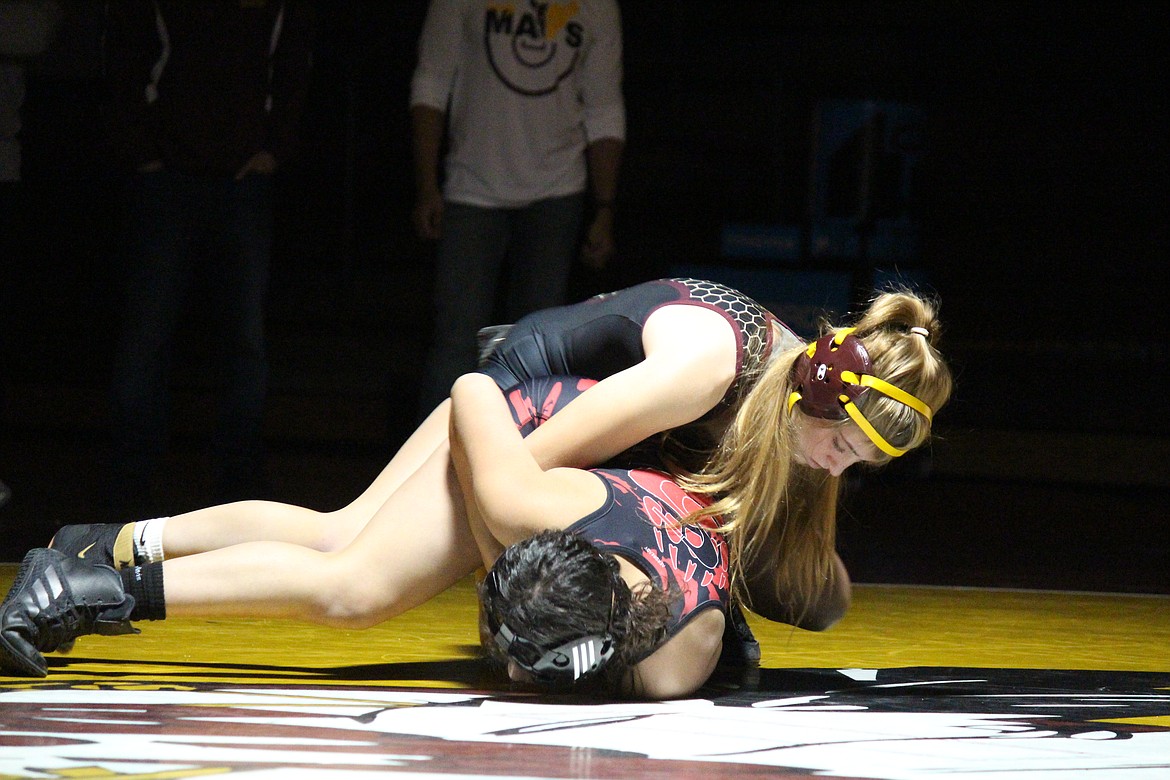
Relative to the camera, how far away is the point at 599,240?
4.61m

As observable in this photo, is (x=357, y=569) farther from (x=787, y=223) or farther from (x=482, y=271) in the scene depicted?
(x=787, y=223)

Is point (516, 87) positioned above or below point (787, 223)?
above

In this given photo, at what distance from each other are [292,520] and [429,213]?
200 centimetres

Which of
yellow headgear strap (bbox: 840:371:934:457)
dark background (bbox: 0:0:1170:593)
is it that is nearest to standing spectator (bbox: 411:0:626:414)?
dark background (bbox: 0:0:1170:593)

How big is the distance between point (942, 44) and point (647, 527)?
6296 mm

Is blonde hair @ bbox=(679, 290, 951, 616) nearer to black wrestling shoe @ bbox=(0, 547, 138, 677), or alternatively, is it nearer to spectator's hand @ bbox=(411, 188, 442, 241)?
black wrestling shoe @ bbox=(0, 547, 138, 677)

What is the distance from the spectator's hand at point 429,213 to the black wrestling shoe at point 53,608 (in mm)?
2319

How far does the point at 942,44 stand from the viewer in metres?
8.06

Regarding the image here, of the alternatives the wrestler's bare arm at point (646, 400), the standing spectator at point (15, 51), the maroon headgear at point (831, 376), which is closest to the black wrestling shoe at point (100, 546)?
the wrestler's bare arm at point (646, 400)

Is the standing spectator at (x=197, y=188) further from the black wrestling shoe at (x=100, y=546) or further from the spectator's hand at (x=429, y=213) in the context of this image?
the black wrestling shoe at (x=100, y=546)

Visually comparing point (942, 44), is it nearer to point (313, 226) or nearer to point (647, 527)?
point (313, 226)

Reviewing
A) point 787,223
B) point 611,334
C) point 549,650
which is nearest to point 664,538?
point 549,650

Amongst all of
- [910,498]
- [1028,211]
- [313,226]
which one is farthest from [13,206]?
[1028,211]

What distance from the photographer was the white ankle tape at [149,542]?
8.37ft
